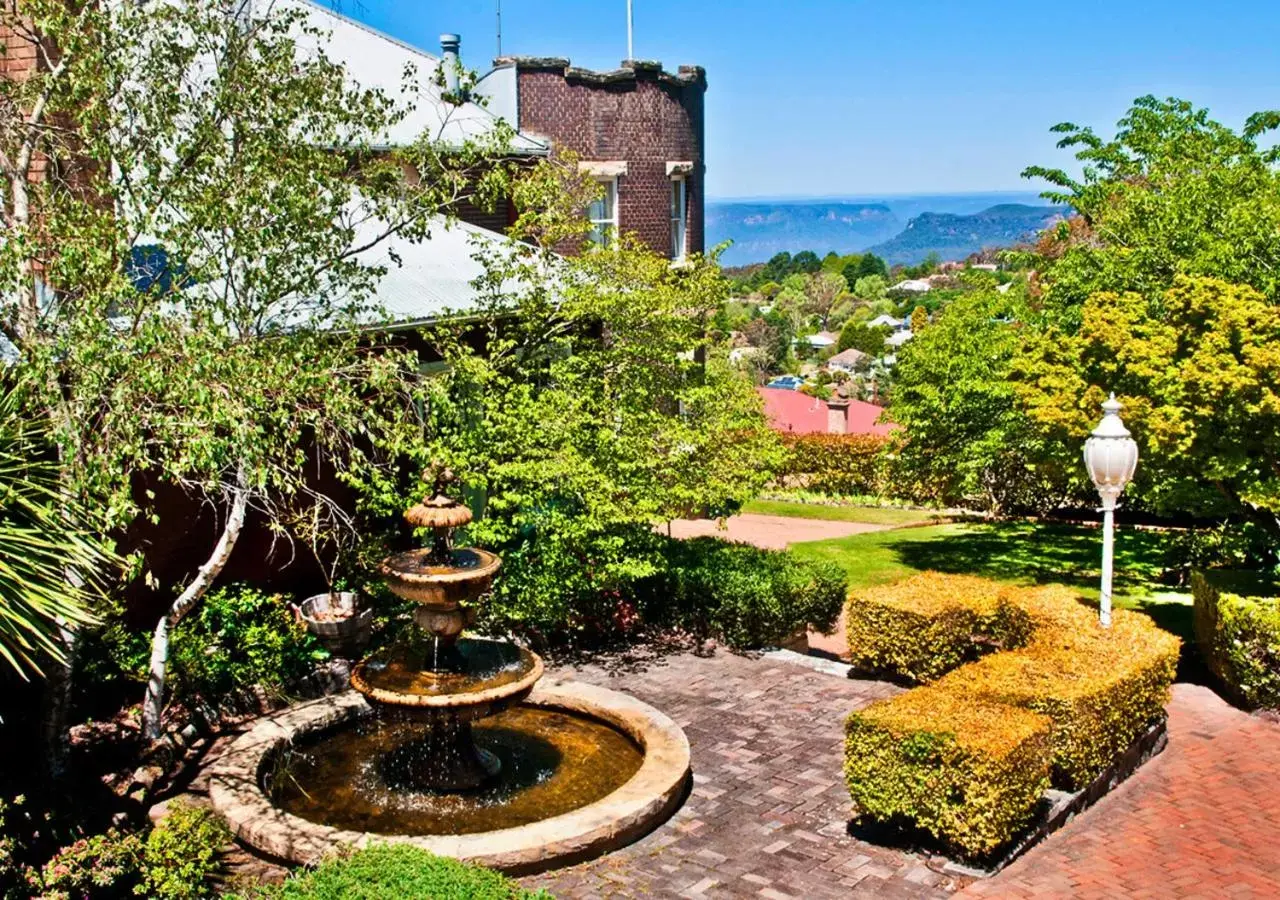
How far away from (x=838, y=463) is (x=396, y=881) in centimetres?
2430

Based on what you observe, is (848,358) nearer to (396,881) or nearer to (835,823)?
(835,823)

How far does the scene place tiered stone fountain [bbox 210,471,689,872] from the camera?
901 centimetres

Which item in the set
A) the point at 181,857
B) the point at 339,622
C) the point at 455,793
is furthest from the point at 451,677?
the point at 339,622

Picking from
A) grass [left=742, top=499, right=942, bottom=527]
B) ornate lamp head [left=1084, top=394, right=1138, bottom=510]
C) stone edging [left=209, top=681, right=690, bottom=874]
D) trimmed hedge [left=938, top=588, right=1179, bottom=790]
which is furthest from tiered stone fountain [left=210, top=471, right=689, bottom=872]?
grass [left=742, top=499, right=942, bottom=527]

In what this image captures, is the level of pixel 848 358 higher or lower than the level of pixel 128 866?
higher

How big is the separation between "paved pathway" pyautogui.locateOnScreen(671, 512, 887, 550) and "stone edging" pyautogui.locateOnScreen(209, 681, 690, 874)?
12.2m

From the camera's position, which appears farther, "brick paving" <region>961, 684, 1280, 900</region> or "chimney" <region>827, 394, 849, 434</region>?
"chimney" <region>827, 394, 849, 434</region>

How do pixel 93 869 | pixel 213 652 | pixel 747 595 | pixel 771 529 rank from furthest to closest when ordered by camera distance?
pixel 771 529, pixel 747 595, pixel 213 652, pixel 93 869

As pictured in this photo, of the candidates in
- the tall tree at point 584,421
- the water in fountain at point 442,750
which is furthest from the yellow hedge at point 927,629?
the water in fountain at point 442,750

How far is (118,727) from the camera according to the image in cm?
1043

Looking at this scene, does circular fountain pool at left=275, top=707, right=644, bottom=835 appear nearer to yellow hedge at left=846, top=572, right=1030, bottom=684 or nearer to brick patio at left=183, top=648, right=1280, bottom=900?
brick patio at left=183, top=648, right=1280, bottom=900

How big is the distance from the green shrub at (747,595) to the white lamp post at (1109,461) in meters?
3.63

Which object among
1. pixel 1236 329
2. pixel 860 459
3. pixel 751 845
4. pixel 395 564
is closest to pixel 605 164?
pixel 860 459

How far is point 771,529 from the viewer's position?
25172 millimetres
